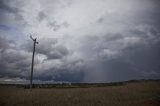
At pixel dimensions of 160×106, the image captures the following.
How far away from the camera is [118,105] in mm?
20859

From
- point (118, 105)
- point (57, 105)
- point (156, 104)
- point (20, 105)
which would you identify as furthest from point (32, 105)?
point (156, 104)

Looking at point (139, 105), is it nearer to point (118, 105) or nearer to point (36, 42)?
point (118, 105)

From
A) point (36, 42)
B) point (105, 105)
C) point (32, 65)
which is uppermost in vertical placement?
point (36, 42)

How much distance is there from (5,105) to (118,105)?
14.6 m

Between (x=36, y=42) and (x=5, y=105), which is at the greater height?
(x=36, y=42)

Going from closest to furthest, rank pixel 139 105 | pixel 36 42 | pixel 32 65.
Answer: pixel 139 105 → pixel 32 65 → pixel 36 42

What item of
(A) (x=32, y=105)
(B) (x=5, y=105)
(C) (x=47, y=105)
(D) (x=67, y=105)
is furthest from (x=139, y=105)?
(B) (x=5, y=105)

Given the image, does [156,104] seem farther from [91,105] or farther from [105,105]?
[91,105]

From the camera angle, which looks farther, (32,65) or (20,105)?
(32,65)

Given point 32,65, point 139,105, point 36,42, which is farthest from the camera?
point 36,42

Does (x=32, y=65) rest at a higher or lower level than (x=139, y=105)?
higher

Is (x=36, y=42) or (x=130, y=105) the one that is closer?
(x=130, y=105)

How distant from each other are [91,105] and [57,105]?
175 inches

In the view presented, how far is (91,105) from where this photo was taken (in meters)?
21.0
